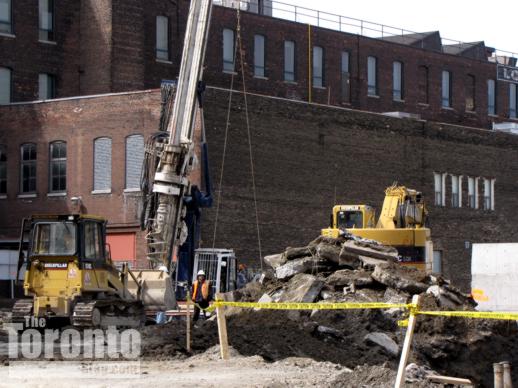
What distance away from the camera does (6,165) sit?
5147cm

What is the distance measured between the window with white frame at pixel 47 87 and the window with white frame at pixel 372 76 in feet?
62.2

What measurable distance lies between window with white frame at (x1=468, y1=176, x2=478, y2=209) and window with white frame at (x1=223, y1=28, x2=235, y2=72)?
13350 millimetres

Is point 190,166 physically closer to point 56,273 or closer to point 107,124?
point 56,273

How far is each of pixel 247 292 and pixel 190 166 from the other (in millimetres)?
5192

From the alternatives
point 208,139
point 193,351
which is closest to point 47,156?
point 208,139

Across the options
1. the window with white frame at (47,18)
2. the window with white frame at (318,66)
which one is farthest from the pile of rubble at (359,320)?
the window with white frame at (318,66)

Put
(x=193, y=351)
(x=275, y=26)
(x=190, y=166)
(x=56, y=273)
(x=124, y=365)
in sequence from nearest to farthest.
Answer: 1. (x=124, y=365)
2. (x=193, y=351)
3. (x=56, y=273)
4. (x=190, y=166)
5. (x=275, y=26)

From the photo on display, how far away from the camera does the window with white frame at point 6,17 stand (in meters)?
55.3

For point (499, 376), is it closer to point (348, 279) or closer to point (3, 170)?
point (348, 279)

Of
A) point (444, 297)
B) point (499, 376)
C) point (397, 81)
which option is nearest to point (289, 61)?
point (397, 81)

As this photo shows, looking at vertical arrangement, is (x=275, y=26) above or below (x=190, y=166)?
above

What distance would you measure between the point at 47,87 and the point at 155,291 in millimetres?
29180

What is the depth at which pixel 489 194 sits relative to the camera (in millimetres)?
62969

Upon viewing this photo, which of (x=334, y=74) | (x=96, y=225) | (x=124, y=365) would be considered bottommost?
(x=124, y=365)
